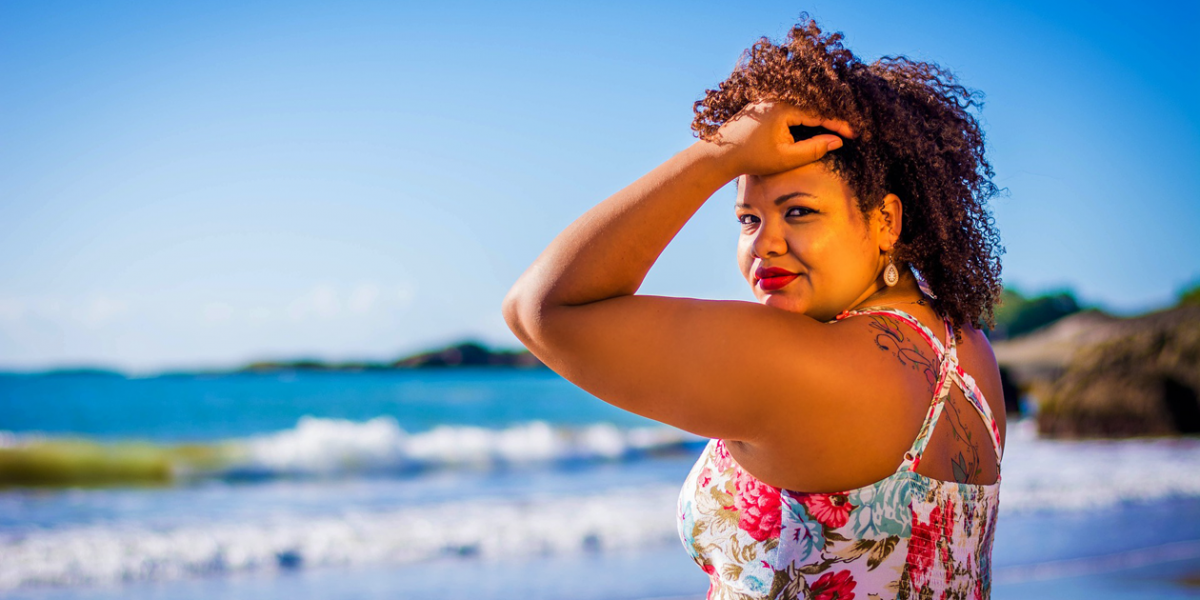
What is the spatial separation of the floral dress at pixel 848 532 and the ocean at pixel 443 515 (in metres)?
4.24

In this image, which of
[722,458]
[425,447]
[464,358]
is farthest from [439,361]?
[722,458]

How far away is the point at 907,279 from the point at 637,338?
0.66 m

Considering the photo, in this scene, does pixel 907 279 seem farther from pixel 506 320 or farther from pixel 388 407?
pixel 388 407

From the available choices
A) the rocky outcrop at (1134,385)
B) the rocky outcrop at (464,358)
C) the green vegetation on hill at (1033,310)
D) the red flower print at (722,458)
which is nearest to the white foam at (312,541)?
the red flower print at (722,458)

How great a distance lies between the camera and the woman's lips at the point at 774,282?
58.6 inches

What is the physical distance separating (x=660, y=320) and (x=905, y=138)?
599 millimetres

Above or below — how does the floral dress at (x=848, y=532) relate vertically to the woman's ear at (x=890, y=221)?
below

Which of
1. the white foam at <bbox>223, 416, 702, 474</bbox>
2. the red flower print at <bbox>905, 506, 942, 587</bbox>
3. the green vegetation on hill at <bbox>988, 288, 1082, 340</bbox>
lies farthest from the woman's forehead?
the green vegetation on hill at <bbox>988, 288, 1082, 340</bbox>

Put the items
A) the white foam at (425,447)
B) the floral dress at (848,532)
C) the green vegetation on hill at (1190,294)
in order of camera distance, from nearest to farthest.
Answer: the floral dress at (848,532) → the white foam at (425,447) → the green vegetation on hill at (1190,294)

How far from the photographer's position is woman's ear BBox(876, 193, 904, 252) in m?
1.54

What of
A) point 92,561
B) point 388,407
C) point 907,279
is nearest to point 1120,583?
point 907,279

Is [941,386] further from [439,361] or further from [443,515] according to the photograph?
[439,361]

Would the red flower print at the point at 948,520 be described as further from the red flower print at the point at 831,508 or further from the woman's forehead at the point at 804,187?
the woman's forehead at the point at 804,187

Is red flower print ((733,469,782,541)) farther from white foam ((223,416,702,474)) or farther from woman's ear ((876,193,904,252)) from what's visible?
white foam ((223,416,702,474))
